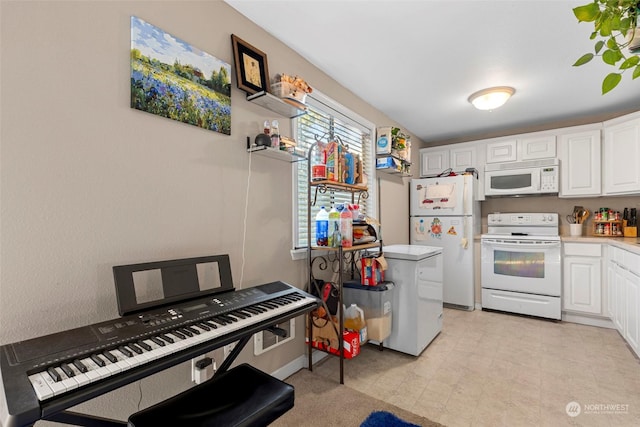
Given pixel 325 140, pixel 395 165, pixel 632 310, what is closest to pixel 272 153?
pixel 325 140

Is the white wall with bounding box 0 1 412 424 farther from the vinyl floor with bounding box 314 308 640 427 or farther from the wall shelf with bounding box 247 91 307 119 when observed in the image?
the vinyl floor with bounding box 314 308 640 427

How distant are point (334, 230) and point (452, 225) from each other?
7.72ft

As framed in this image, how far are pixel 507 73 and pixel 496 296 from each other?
2.55 m

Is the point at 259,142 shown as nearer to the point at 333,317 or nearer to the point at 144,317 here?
the point at 144,317

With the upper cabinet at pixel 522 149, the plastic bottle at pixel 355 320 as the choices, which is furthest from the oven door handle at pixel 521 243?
the plastic bottle at pixel 355 320

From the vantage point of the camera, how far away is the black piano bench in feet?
3.41

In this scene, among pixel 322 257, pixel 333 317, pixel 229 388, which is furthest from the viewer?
pixel 322 257

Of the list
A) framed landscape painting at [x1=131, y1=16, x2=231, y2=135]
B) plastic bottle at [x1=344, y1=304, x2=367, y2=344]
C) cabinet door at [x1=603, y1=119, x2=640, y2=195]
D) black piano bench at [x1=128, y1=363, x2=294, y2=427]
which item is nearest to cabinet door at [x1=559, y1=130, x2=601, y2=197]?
cabinet door at [x1=603, y1=119, x2=640, y2=195]

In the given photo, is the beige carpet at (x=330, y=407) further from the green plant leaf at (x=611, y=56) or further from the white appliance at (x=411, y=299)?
the green plant leaf at (x=611, y=56)

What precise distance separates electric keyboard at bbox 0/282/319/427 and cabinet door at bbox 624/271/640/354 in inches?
106

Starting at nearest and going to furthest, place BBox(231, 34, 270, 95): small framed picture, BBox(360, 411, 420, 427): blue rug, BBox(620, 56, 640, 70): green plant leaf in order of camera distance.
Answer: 1. BBox(620, 56, 640, 70): green plant leaf
2. BBox(360, 411, 420, 427): blue rug
3. BBox(231, 34, 270, 95): small framed picture

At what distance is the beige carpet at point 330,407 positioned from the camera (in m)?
1.71

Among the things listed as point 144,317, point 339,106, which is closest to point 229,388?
point 144,317

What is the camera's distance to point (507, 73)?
8.43 feet
